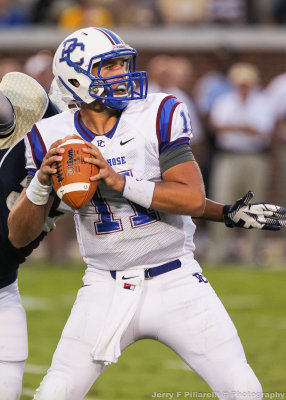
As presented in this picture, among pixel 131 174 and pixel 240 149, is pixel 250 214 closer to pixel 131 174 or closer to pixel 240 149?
pixel 131 174

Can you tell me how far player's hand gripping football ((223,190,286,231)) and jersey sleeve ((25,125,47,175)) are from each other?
31.2 inches

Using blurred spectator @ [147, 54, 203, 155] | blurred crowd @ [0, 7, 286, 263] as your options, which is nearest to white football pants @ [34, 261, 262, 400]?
blurred crowd @ [0, 7, 286, 263]

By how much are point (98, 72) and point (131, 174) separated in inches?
16.4

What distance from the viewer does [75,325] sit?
353 centimetres

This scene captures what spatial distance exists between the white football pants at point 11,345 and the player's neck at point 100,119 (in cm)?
80

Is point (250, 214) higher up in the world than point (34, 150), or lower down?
lower down

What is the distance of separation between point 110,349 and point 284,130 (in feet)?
24.8

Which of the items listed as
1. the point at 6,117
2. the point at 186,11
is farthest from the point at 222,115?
the point at 6,117

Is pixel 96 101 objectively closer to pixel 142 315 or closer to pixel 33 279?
pixel 142 315

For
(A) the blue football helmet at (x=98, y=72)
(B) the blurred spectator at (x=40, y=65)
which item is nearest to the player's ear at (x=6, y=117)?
(A) the blue football helmet at (x=98, y=72)

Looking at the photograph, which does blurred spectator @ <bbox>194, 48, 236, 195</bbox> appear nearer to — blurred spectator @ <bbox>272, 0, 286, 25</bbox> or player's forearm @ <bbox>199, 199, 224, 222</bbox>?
blurred spectator @ <bbox>272, 0, 286, 25</bbox>

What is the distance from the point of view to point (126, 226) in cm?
358

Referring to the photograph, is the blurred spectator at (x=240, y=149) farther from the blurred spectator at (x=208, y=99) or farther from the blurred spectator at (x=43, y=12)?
the blurred spectator at (x=43, y=12)

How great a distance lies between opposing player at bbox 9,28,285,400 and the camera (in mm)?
3428
